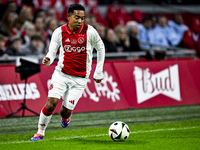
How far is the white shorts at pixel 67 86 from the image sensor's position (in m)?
7.63

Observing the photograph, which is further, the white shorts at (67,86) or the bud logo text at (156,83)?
the bud logo text at (156,83)

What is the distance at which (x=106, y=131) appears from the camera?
8.70m

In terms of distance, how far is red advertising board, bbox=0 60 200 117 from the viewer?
A: 38.0ft

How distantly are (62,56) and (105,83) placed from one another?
4902mm

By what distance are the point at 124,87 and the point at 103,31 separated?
2689 millimetres

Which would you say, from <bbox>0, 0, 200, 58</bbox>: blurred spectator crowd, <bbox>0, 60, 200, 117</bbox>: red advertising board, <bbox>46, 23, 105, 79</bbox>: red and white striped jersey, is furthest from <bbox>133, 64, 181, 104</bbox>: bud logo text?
<bbox>46, 23, 105, 79</bbox>: red and white striped jersey

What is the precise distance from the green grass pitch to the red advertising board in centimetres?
48

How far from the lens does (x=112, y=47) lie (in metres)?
14.5

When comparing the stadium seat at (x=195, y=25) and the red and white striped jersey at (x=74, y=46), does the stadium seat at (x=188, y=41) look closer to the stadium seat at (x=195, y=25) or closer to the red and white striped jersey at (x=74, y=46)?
the stadium seat at (x=195, y=25)

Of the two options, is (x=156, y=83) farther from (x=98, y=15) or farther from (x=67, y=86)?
(x=98, y=15)

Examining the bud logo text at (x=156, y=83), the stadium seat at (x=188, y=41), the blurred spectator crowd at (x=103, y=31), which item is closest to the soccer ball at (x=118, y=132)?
the bud logo text at (x=156, y=83)

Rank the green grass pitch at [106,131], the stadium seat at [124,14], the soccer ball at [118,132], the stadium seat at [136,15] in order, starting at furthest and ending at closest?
the stadium seat at [136,15]
the stadium seat at [124,14]
the soccer ball at [118,132]
the green grass pitch at [106,131]

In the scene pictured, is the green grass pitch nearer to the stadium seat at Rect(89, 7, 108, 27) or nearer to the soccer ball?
the soccer ball

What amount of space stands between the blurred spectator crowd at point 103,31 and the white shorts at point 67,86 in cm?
483
